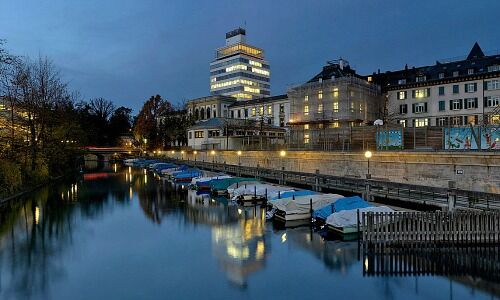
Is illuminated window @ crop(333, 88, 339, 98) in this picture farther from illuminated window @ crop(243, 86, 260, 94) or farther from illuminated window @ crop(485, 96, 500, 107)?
illuminated window @ crop(243, 86, 260, 94)

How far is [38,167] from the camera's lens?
53875 mm

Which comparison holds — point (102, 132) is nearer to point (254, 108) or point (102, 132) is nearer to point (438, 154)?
point (254, 108)

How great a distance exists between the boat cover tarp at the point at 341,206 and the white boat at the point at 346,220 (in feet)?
3.28

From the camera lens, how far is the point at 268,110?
116 meters

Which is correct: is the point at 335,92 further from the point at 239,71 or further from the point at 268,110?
the point at 239,71

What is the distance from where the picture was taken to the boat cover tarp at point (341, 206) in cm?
2642

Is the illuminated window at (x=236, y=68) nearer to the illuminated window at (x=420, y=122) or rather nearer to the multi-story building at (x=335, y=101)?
the multi-story building at (x=335, y=101)

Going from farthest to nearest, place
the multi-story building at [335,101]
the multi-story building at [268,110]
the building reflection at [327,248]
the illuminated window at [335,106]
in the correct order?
1. the multi-story building at [268,110]
2. the illuminated window at [335,106]
3. the multi-story building at [335,101]
4. the building reflection at [327,248]

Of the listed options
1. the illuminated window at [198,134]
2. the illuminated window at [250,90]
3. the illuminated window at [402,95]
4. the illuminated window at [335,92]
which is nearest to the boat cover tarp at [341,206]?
the illuminated window at [335,92]

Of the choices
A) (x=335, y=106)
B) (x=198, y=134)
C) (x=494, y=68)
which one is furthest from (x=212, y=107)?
(x=494, y=68)

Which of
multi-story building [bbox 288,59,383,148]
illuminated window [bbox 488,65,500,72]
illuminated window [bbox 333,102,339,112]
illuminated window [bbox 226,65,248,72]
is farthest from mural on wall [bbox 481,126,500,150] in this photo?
illuminated window [bbox 226,65,248,72]

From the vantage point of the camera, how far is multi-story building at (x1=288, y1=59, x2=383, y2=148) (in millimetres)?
79438

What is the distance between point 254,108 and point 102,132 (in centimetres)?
6781

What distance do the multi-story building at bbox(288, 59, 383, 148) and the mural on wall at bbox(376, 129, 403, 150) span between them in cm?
3197
